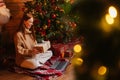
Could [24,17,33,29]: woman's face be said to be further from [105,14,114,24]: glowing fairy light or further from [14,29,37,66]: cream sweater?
[105,14,114,24]: glowing fairy light

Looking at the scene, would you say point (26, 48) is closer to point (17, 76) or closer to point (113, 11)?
point (17, 76)

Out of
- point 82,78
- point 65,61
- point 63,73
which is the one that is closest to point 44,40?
point 65,61

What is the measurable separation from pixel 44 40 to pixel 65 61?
20.1 inches

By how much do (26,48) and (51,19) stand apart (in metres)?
0.76

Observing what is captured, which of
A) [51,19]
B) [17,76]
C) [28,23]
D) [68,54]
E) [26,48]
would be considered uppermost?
[51,19]

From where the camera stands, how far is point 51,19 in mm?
3941

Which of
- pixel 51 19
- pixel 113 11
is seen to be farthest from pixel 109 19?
pixel 51 19

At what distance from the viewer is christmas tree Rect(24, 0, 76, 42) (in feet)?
12.3

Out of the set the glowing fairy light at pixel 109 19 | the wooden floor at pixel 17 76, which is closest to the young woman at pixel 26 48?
the wooden floor at pixel 17 76

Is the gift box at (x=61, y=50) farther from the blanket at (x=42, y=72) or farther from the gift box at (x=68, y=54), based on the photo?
the blanket at (x=42, y=72)

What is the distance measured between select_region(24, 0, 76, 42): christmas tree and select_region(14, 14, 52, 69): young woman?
10.2 inches

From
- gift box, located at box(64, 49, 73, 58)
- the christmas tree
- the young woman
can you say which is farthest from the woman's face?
gift box, located at box(64, 49, 73, 58)

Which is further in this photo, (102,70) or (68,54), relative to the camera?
(68,54)

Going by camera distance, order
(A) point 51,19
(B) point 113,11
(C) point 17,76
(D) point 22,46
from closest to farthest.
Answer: (B) point 113,11
(C) point 17,76
(D) point 22,46
(A) point 51,19
